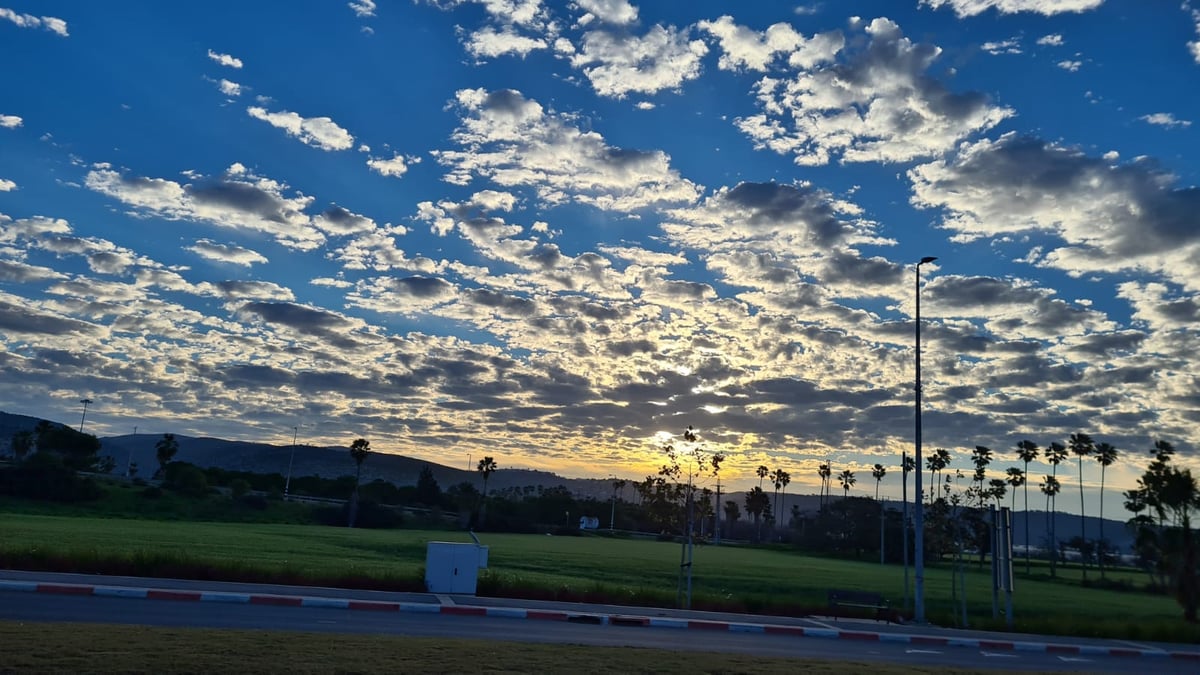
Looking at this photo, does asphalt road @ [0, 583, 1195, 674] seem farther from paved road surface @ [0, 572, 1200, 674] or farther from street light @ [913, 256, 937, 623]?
street light @ [913, 256, 937, 623]

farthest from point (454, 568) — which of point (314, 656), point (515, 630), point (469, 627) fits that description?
point (314, 656)

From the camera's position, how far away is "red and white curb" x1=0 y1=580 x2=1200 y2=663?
19.2m

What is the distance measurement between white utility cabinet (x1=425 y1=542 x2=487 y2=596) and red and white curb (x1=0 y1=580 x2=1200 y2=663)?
359 cm

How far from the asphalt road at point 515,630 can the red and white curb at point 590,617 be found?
0.50m

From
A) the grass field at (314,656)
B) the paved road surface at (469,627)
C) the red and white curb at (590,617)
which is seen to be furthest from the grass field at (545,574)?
the grass field at (314,656)

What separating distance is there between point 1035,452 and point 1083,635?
101m

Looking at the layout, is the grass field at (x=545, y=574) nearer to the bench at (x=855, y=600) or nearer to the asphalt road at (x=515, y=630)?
the bench at (x=855, y=600)

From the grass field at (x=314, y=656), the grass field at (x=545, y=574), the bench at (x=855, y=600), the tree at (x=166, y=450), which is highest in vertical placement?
the tree at (x=166, y=450)

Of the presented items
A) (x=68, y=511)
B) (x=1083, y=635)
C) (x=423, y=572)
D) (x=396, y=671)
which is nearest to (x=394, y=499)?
(x=68, y=511)

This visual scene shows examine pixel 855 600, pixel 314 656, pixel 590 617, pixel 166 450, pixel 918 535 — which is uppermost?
pixel 166 450

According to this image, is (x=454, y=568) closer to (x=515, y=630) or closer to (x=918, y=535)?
(x=515, y=630)

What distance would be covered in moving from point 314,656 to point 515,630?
7.14 m

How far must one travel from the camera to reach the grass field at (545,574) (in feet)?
81.8

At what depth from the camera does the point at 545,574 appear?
45.2 m
